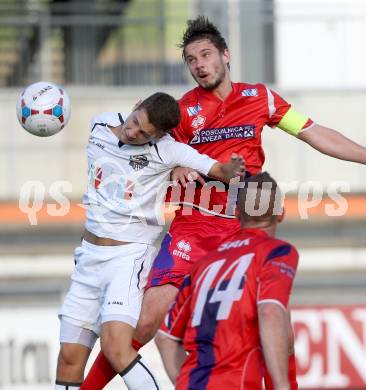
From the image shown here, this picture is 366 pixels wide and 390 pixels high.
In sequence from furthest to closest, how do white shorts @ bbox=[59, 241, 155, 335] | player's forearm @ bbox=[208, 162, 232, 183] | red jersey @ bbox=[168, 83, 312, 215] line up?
red jersey @ bbox=[168, 83, 312, 215], white shorts @ bbox=[59, 241, 155, 335], player's forearm @ bbox=[208, 162, 232, 183]

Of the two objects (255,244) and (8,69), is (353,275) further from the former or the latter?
(255,244)

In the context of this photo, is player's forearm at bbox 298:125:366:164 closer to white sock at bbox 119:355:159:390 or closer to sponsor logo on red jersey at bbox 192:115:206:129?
sponsor logo on red jersey at bbox 192:115:206:129

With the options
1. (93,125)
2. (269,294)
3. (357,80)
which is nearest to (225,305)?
(269,294)

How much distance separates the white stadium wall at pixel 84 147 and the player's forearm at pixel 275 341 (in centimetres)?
870

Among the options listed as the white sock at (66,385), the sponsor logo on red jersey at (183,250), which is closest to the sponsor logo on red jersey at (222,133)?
the sponsor logo on red jersey at (183,250)

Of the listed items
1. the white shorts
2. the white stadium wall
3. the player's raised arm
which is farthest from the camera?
the white stadium wall

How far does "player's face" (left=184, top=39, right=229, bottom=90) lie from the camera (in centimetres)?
663

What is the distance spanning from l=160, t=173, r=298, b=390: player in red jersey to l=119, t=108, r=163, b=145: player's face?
4.96ft

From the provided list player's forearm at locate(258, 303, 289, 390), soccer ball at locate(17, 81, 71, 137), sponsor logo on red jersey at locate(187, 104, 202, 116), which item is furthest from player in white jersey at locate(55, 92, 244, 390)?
player's forearm at locate(258, 303, 289, 390)

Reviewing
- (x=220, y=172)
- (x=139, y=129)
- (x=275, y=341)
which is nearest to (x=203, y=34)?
(x=139, y=129)

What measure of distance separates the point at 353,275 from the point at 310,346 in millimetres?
3570

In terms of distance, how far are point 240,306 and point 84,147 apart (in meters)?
8.77

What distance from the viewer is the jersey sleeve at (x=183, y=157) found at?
639 cm

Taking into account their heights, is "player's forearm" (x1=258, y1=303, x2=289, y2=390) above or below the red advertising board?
above
